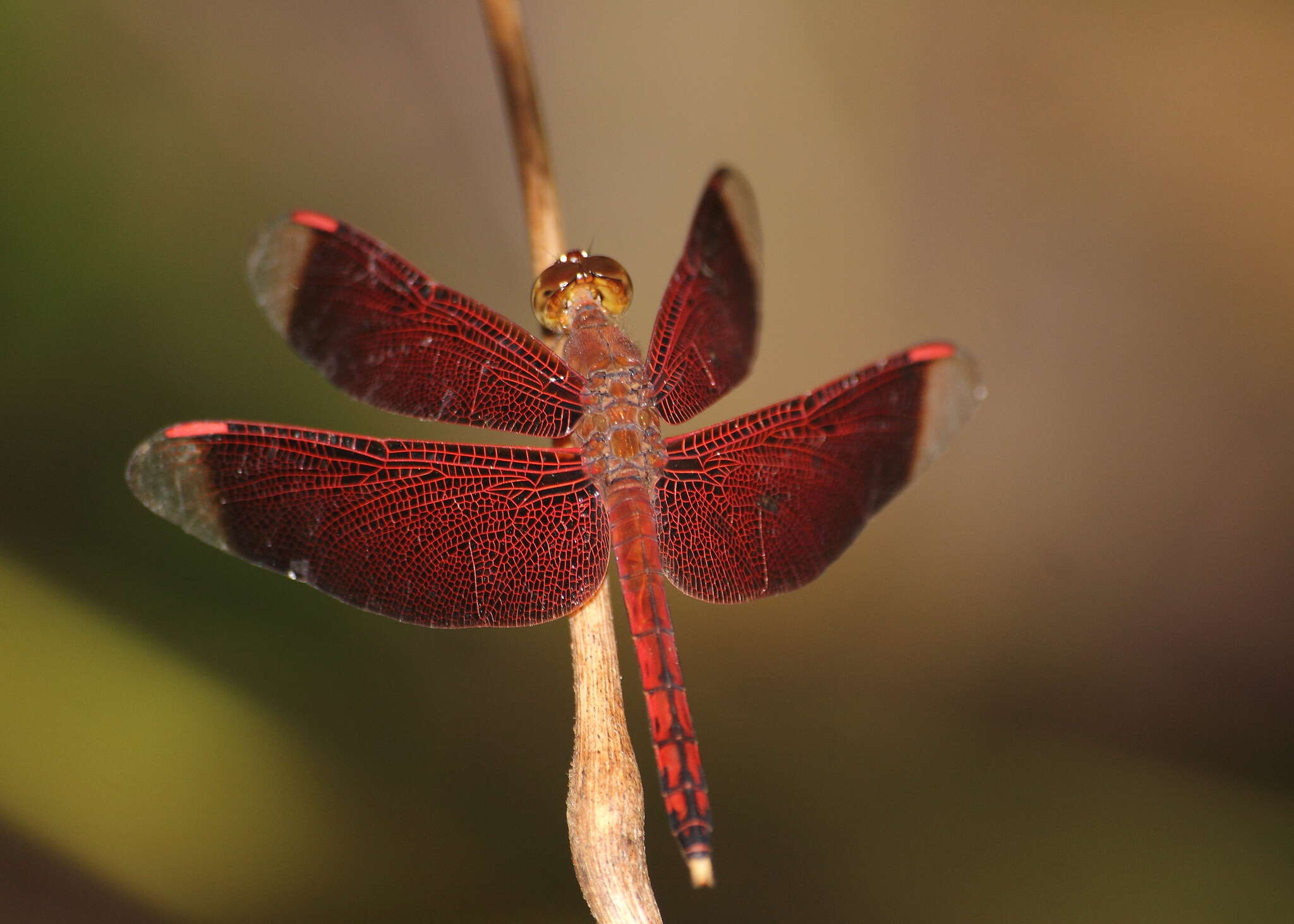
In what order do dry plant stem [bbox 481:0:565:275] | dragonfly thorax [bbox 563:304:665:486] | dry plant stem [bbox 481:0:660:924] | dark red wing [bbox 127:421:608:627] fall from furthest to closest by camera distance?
dry plant stem [bbox 481:0:565:275] < dragonfly thorax [bbox 563:304:665:486] < dark red wing [bbox 127:421:608:627] < dry plant stem [bbox 481:0:660:924]

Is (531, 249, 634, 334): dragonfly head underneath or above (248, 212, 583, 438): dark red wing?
above

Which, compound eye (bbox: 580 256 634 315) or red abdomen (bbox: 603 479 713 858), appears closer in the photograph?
red abdomen (bbox: 603 479 713 858)

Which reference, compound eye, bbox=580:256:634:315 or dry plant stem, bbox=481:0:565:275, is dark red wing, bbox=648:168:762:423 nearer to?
compound eye, bbox=580:256:634:315

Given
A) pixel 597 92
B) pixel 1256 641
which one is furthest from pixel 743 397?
pixel 1256 641

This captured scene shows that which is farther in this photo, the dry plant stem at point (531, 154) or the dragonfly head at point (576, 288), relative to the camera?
the dry plant stem at point (531, 154)

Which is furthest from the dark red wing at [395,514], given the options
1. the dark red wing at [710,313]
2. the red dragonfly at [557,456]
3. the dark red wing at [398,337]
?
the dark red wing at [710,313]

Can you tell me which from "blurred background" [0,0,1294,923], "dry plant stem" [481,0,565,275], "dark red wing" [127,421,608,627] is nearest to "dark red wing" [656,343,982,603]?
"dark red wing" [127,421,608,627]

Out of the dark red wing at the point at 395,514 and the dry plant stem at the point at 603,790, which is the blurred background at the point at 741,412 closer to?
the dark red wing at the point at 395,514

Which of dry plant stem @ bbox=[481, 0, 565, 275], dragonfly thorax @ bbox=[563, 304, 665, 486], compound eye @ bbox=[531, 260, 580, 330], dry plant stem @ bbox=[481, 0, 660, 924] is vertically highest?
dry plant stem @ bbox=[481, 0, 565, 275]
